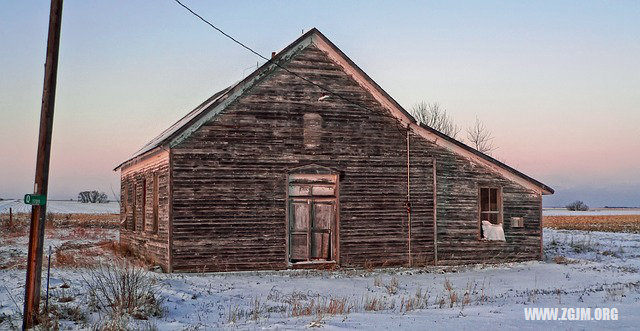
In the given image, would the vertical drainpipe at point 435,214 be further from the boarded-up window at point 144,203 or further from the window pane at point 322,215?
the boarded-up window at point 144,203

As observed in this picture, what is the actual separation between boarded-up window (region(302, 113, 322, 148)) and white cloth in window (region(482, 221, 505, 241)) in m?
5.78

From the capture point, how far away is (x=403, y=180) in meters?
18.4

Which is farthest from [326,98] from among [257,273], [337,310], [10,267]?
[10,267]

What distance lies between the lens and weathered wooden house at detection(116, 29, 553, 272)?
16562 mm

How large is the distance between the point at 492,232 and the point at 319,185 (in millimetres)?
5555

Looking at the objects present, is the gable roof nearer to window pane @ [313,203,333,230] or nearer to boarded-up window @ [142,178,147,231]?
boarded-up window @ [142,178,147,231]

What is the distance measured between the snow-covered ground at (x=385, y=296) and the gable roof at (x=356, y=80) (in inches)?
115

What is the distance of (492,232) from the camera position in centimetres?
1919

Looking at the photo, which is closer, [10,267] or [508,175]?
[10,267]

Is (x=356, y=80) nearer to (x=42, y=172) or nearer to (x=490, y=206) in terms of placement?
(x=490, y=206)

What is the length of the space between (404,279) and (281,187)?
13.2 feet

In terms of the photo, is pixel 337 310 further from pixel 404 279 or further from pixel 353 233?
pixel 353 233

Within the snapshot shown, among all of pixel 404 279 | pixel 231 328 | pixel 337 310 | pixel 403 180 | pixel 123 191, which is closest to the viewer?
pixel 231 328

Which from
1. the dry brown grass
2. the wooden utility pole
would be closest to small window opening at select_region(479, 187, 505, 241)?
the wooden utility pole
